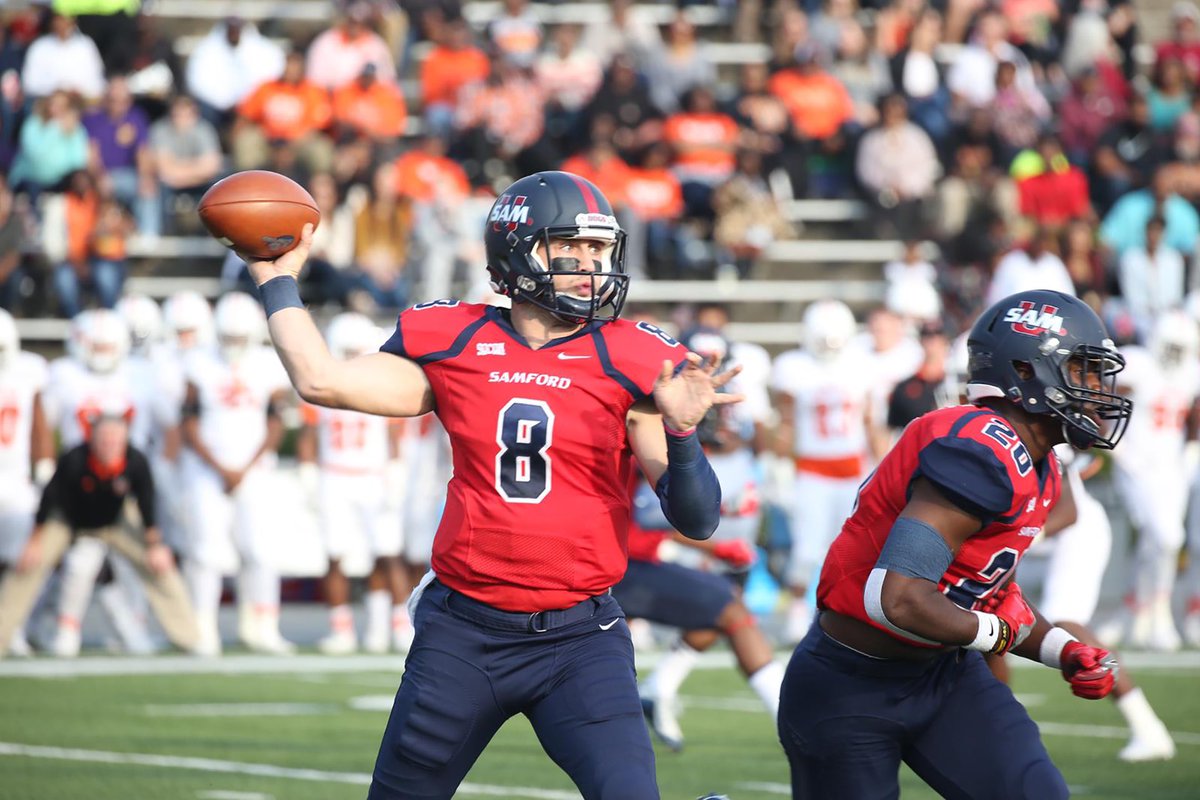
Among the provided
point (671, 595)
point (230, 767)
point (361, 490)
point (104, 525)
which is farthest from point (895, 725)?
point (361, 490)

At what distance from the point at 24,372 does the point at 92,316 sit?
59cm

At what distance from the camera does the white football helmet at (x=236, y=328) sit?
11.6 metres

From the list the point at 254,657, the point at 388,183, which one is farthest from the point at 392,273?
the point at 254,657

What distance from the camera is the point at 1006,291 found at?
48.5 ft

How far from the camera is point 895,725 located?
4.30m

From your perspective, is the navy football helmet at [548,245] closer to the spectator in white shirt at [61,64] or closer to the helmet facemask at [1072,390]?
the helmet facemask at [1072,390]

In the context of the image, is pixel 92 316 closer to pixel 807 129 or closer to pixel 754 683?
pixel 754 683

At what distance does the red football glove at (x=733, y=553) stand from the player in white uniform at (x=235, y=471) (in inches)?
157

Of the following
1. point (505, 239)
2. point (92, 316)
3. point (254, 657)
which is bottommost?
point (254, 657)

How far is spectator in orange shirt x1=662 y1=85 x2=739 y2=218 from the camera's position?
15.9 metres

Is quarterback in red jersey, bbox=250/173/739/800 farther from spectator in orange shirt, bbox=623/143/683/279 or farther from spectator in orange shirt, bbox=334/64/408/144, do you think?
spectator in orange shirt, bbox=334/64/408/144

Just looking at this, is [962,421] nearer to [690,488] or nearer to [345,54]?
[690,488]

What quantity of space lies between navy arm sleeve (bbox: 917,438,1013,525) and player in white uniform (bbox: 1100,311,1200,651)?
7990 mm

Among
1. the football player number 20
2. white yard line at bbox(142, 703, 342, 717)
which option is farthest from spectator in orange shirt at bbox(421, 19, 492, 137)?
the football player number 20
